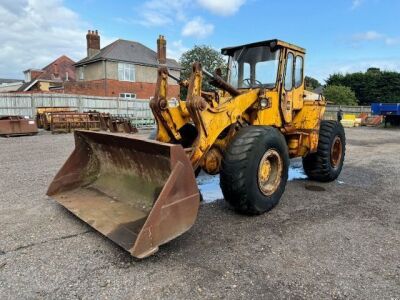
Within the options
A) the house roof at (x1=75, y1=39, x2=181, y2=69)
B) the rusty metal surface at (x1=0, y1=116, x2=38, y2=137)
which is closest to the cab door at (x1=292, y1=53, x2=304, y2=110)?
the rusty metal surface at (x1=0, y1=116, x2=38, y2=137)

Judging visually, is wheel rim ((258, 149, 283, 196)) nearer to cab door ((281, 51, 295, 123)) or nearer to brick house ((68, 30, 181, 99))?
cab door ((281, 51, 295, 123))

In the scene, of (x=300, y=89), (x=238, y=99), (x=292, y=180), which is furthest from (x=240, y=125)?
(x=292, y=180)

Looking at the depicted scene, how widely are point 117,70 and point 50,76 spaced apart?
18405mm

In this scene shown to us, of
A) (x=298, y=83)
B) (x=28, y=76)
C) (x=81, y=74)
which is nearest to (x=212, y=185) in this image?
(x=298, y=83)

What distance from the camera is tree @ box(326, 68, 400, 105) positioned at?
118 feet

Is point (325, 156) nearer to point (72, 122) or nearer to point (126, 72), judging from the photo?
point (72, 122)

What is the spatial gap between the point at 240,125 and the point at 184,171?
1923 millimetres

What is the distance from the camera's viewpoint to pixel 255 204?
187 inches

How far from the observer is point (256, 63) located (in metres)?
6.06

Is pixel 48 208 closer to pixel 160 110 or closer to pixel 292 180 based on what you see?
pixel 160 110

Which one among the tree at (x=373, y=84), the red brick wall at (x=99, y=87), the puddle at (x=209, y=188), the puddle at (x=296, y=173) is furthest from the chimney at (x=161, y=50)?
the puddle at (x=209, y=188)

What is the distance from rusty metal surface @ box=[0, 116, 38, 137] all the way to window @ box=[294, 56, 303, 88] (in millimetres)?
14102

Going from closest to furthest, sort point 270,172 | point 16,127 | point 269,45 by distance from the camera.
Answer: point 270,172 → point 269,45 → point 16,127

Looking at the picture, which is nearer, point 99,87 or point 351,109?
point 351,109
